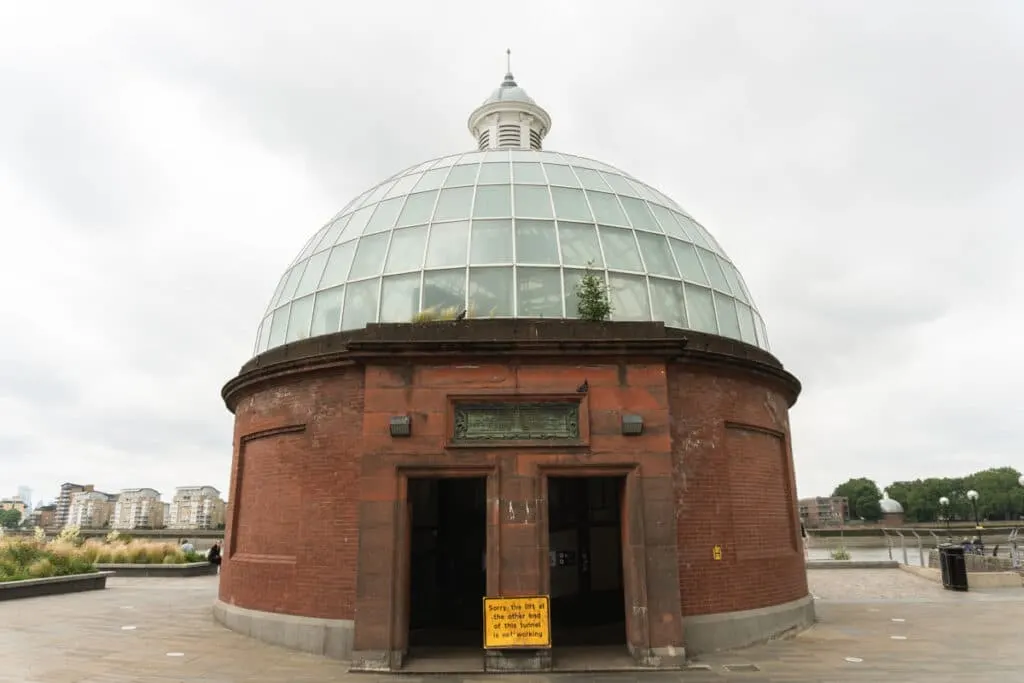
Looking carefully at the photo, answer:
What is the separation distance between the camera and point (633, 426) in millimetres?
11406

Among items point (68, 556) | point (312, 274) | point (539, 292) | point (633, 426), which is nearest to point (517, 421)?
point (633, 426)

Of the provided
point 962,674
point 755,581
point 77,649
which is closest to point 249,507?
point 77,649

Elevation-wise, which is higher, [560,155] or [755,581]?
[560,155]

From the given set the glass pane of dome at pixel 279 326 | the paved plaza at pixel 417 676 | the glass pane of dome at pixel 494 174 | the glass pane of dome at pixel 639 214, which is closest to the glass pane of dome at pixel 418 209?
the glass pane of dome at pixel 494 174

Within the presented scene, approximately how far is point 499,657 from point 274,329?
10.3m

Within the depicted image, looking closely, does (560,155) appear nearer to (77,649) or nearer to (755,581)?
(755,581)

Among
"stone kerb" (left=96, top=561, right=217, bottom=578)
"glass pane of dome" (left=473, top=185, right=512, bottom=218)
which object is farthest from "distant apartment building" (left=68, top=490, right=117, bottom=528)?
"glass pane of dome" (left=473, top=185, right=512, bottom=218)

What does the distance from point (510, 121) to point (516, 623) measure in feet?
57.5

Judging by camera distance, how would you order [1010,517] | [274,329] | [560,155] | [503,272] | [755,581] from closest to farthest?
[755,581] → [503,272] → [274,329] → [560,155] → [1010,517]

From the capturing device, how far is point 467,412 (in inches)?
457

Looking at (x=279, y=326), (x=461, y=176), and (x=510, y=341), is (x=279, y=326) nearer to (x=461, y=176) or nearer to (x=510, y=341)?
(x=461, y=176)

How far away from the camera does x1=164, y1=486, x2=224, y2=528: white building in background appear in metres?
185

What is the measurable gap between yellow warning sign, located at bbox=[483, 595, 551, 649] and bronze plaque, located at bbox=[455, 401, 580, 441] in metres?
2.72

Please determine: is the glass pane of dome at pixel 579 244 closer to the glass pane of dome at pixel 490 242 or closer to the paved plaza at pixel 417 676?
the glass pane of dome at pixel 490 242
